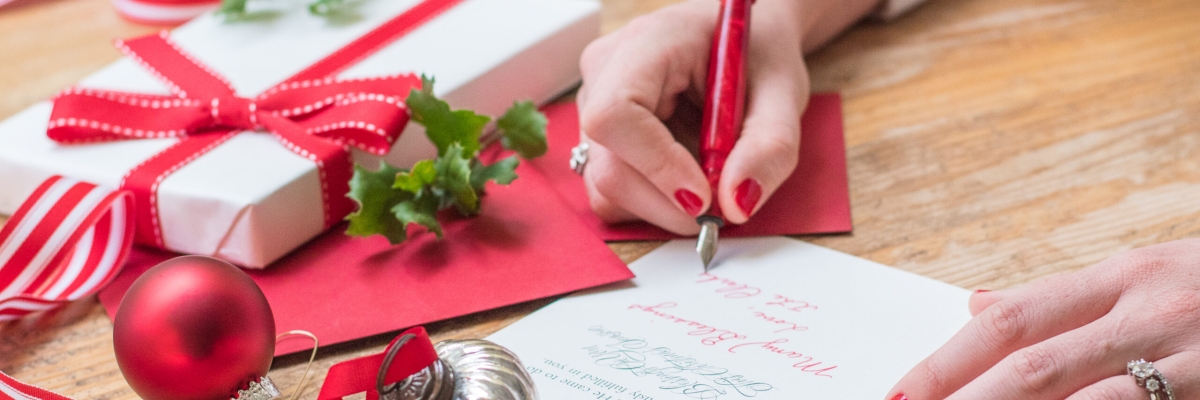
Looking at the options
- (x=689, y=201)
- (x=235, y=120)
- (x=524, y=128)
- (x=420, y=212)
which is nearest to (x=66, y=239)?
(x=235, y=120)

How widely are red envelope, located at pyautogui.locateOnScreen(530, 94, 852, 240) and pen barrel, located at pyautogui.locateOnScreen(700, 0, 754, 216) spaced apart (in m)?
0.06

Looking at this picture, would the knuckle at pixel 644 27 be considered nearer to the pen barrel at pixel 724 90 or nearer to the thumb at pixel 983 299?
the pen barrel at pixel 724 90

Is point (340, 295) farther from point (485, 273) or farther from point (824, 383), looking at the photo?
point (824, 383)

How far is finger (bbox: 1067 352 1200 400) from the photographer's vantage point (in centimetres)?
54

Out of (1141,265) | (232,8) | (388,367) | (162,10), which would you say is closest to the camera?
(388,367)

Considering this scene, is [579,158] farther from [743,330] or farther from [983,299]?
[983,299]

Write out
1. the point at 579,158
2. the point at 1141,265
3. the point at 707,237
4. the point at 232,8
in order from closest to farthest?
the point at 1141,265 → the point at 707,237 → the point at 579,158 → the point at 232,8

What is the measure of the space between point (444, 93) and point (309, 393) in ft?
1.21

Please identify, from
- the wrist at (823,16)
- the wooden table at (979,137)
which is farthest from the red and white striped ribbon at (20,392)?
the wrist at (823,16)

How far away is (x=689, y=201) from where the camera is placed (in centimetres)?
79

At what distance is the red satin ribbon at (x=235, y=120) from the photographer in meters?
0.82

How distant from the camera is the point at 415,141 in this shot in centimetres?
92

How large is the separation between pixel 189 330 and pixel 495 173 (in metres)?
0.35

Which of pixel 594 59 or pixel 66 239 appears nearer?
pixel 66 239
